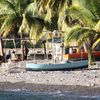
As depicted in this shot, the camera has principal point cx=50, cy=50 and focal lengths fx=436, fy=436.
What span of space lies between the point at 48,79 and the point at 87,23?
5310mm

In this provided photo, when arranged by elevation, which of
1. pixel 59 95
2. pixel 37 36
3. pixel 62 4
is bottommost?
pixel 59 95

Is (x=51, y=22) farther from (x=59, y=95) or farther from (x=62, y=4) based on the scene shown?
(x=59, y=95)

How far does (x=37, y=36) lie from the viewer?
4003cm

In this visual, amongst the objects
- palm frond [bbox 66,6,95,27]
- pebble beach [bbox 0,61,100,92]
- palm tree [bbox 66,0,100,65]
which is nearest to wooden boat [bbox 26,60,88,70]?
pebble beach [bbox 0,61,100,92]

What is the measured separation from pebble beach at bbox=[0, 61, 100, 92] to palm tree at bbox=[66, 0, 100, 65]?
231 cm

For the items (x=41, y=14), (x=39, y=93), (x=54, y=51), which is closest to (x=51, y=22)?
(x=41, y=14)

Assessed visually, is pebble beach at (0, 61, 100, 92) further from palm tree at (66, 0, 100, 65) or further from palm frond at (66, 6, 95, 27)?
palm frond at (66, 6, 95, 27)

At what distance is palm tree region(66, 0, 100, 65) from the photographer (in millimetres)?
29547

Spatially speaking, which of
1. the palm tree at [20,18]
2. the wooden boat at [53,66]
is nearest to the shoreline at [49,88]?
the wooden boat at [53,66]

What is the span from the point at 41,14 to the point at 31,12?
1.09 meters

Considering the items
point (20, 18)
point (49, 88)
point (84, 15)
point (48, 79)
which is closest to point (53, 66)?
point (48, 79)

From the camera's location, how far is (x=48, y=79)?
27781 mm

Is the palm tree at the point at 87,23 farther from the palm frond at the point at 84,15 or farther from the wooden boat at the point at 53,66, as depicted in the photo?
the wooden boat at the point at 53,66

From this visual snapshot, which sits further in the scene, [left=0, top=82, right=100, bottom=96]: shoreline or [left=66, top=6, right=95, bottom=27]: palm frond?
[left=66, top=6, right=95, bottom=27]: palm frond
